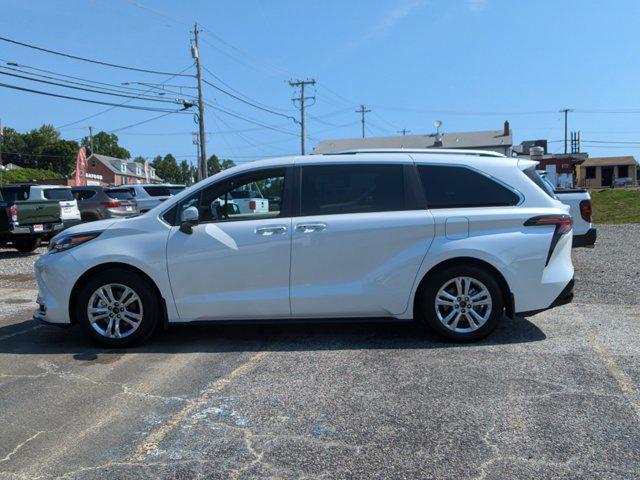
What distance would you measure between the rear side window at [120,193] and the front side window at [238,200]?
1431 cm

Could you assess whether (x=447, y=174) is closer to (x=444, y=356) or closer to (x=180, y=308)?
(x=444, y=356)

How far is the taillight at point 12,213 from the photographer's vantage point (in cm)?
1395

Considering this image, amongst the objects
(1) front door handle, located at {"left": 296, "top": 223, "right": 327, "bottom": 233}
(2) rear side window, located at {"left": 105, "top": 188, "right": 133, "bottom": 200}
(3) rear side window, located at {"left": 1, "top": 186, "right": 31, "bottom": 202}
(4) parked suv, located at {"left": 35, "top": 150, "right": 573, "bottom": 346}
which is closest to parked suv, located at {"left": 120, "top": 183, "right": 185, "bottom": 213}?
(2) rear side window, located at {"left": 105, "top": 188, "right": 133, "bottom": 200}

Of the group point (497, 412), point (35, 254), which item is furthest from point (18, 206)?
point (497, 412)

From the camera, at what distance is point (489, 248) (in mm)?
5402

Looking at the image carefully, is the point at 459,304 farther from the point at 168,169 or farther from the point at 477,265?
the point at 168,169

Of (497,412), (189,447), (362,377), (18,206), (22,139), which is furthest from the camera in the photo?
(22,139)

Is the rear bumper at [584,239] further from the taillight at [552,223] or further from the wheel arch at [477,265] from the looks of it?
the wheel arch at [477,265]

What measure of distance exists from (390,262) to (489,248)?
36.5 inches

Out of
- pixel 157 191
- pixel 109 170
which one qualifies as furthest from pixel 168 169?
pixel 157 191

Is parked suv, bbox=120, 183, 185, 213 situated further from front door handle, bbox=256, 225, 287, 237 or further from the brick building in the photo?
the brick building

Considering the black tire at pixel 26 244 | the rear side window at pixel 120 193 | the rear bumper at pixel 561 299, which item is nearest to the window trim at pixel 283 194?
the rear bumper at pixel 561 299

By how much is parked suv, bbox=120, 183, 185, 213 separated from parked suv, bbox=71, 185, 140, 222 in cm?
33

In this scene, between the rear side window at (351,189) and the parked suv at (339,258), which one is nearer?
the parked suv at (339,258)
